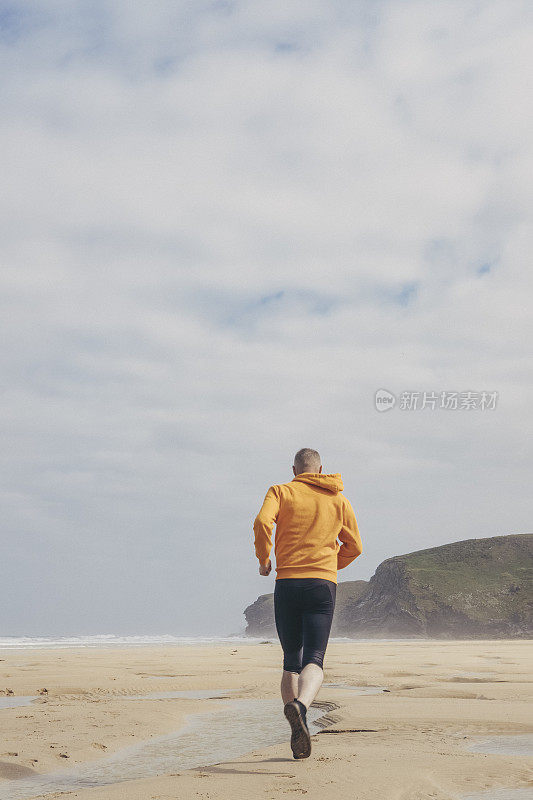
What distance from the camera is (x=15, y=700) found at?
29.3ft

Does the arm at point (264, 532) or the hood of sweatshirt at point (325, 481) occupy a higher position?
the hood of sweatshirt at point (325, 481)

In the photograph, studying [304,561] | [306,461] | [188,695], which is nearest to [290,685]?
[304,561]

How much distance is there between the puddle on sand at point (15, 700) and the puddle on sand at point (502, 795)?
618 cm

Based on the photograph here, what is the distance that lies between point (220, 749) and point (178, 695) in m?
4.43

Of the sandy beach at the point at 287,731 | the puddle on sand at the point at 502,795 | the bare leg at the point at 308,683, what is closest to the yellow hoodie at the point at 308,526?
the bare leg at the point at 308,683

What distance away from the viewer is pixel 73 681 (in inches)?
416

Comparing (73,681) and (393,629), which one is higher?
(73,681)

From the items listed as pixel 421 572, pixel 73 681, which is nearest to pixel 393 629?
pixel 421 572

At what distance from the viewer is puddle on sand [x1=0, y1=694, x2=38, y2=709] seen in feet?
27.5

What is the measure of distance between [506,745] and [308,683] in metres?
1.73

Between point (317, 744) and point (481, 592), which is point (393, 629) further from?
point (317, 744)

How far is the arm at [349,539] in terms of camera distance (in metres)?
5.45

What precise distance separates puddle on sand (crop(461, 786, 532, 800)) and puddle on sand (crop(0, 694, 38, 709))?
20.3ft

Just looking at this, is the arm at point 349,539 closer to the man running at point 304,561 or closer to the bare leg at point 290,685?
the man running at point 304,561
